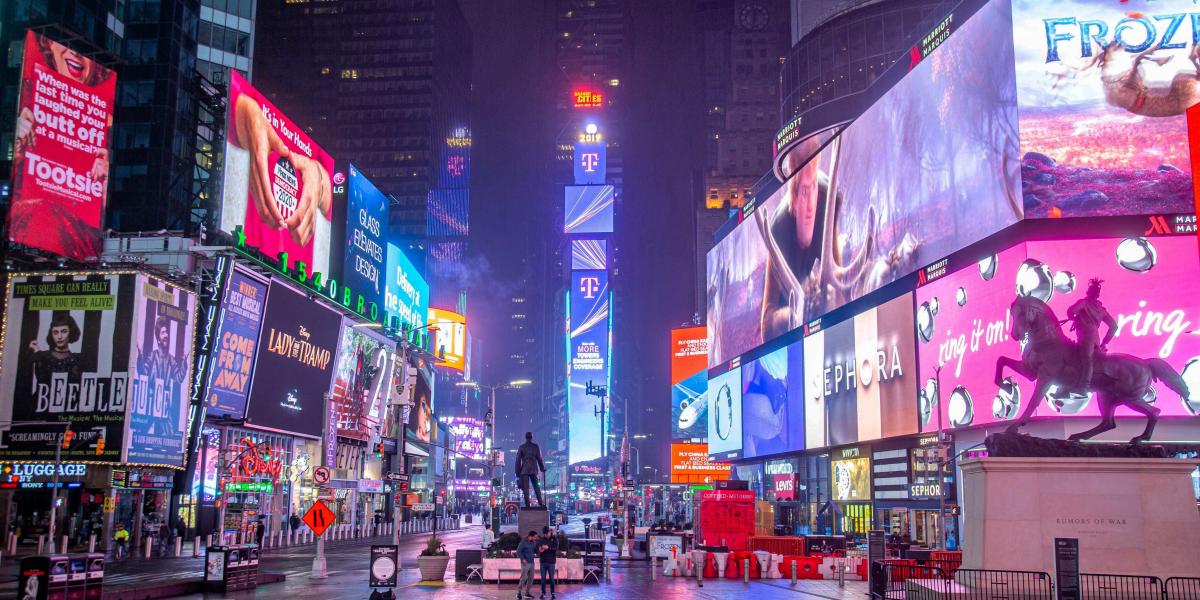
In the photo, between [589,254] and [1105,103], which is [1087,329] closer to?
[1105,103]

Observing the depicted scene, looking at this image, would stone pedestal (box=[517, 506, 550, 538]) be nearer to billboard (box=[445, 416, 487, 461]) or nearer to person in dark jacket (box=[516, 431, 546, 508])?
person in dark jacket (box=[516, 431, 546, 508])

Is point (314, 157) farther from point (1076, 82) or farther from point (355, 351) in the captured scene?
point (1076, 82)

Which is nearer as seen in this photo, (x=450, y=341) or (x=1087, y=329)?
(x=1087, y=329)

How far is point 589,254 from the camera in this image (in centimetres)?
19375

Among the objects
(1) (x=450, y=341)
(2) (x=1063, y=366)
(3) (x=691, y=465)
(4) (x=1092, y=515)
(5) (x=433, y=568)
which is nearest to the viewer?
(4) (x=1092, y=515)

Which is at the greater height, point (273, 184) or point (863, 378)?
point (273, 184)

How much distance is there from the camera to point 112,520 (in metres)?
45.6

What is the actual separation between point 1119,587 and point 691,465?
351 ft

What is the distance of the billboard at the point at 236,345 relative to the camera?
162 feet

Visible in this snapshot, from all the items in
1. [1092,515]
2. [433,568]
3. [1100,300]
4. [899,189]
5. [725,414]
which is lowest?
[433,568]

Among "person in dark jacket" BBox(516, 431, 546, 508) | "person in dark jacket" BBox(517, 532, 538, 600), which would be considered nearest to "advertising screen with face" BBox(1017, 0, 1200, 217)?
"person in dark jacket" BBox(516, 431, 546, 508)

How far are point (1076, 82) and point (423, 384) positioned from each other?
61.9 m

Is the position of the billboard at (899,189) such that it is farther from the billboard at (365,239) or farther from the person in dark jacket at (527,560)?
the billboard at (365,239)

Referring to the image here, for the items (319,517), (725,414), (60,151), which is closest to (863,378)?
(725,414)
